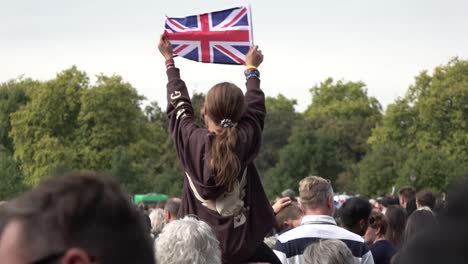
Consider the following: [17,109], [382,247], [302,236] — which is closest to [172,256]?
[302,236]

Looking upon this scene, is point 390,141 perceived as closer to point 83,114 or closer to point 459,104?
point 459,104

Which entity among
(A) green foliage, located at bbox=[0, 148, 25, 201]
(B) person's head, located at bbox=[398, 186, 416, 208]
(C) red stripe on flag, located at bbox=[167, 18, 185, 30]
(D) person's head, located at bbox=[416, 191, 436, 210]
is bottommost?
(A) green foliage, located at bbox=[0, 148, 25, 201]

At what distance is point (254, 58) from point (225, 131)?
780 mm

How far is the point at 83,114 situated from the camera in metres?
88.4

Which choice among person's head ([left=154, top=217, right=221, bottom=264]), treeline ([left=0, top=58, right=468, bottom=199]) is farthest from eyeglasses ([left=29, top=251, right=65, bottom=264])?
treeline ([left=0, top=58, right=468, bottom=199])

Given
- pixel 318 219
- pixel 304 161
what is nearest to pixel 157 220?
pixel 318 219

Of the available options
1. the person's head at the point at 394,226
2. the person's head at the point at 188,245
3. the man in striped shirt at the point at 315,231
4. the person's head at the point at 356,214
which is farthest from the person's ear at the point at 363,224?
the person's head at the point at 188,245

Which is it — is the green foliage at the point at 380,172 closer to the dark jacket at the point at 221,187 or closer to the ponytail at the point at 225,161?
the dark jacket at the point at 221,187

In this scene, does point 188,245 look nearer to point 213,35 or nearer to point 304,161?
point 213,35

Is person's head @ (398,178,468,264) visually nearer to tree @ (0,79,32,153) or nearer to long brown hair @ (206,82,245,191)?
long brown hair @ (206,82,245,191)

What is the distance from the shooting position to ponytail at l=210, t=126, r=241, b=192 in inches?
223

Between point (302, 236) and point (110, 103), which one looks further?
point (110, 103)

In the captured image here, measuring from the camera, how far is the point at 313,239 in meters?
7.37

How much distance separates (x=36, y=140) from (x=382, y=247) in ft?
264
